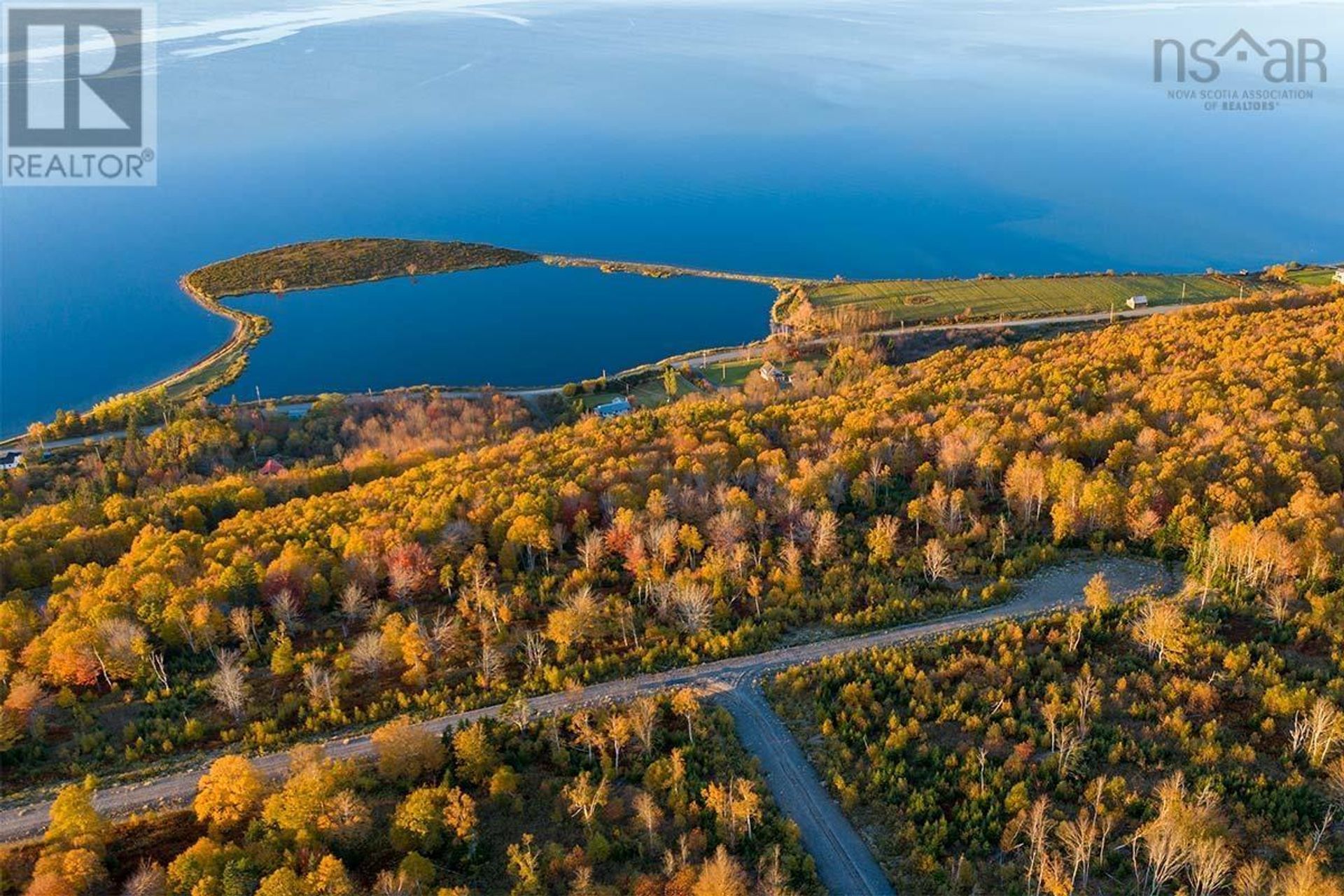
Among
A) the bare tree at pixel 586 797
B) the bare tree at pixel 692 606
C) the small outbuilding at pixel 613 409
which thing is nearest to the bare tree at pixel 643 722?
the bare tree at pixel 586 797

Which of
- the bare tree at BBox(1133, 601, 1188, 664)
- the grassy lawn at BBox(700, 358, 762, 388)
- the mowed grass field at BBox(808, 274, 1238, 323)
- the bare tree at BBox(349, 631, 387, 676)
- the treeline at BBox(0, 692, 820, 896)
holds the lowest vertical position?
the treeline at BBox(0, 692, 820, 896)

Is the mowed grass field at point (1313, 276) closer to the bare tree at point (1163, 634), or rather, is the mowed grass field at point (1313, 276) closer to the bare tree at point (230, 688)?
the bare tree at point (1163, 634)

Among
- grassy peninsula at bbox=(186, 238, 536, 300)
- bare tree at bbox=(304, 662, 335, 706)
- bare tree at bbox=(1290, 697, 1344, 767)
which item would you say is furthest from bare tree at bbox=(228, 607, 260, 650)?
grassy peninsula at bbox=(186, 238, 536, 300)

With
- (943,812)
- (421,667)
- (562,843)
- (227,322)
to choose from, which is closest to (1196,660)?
(943,812)

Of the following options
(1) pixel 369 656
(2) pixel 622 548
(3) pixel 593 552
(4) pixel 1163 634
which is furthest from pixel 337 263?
(4) pixel 1163 634

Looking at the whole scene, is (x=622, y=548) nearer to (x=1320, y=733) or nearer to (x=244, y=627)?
(x=244, y=627)

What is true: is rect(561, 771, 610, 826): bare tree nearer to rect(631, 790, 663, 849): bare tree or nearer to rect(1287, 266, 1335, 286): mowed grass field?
rect(631, 790, 663, 849): bare tree
